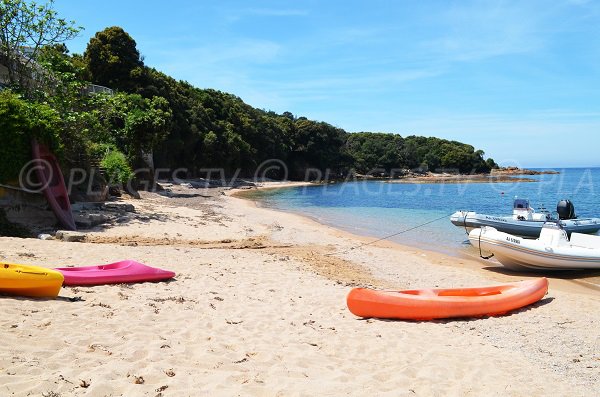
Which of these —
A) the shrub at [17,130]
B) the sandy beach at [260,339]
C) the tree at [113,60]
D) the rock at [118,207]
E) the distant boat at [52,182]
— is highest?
the tree at [113,60]

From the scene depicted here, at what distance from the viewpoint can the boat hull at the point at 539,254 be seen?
1093cm

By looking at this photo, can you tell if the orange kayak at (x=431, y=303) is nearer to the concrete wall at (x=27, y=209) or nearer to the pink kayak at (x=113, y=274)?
the pink kayak at (x=113, y=274)

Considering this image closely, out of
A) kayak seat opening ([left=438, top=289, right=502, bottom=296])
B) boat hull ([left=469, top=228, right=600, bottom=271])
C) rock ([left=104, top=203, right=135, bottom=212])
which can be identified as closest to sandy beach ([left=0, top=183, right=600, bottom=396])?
kayak seat opening ([left=438, top=289, right=502, bottom=296])

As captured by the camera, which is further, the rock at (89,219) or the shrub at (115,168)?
the shrub at (115,168)

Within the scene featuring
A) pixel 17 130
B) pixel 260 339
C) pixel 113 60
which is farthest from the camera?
pixel 113 60

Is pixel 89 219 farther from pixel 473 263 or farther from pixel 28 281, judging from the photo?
pixel 473 263

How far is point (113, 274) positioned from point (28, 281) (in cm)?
159

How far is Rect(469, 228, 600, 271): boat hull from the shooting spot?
1093 cm

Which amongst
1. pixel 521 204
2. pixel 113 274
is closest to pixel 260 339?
pixel 113 274

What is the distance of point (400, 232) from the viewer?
18.2 meters

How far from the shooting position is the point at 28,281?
5.34 metres

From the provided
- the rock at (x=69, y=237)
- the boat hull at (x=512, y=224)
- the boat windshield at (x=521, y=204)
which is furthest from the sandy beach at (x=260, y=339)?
the boat windshield at (x=521, y=204)

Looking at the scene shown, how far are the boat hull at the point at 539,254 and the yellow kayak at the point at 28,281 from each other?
973 cm

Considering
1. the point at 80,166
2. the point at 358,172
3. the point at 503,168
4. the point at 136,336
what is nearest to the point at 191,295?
the point at 136,336
